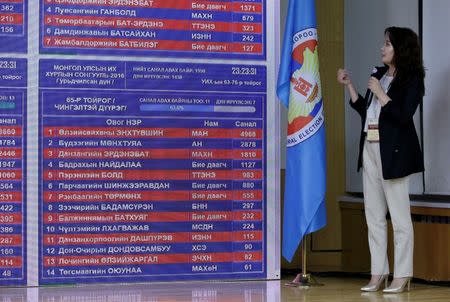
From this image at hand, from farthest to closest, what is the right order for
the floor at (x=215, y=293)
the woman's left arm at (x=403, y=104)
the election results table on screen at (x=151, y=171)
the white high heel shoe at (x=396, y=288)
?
1. the election results table on screen at (x=151, y=171)
2. the white high heel shoe at (x=396, y=288)
3. the woman's left arm at (x=403, y=104)
4. the floor at (x=215, y=293)

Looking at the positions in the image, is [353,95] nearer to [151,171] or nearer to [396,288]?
[396,288]

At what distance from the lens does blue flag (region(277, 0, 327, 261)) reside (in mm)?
5355

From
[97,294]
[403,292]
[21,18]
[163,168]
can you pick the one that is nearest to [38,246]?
[97,294]

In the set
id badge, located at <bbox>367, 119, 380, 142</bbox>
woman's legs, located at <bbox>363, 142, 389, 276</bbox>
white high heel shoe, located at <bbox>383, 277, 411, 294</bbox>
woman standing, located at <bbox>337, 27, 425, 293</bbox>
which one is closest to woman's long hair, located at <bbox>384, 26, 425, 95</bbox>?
woman standing, located at <bbox>337, 27, 425, 293</bbox>

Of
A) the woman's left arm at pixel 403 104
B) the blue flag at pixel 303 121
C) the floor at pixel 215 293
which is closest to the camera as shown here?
the floor at pixel 215 293

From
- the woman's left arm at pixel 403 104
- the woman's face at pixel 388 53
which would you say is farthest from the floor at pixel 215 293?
the woman's face at pixel 388 53

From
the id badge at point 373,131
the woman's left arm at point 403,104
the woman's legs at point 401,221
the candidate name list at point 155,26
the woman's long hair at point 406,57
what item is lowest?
the woman's legs at point 401,221

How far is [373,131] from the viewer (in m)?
5.03

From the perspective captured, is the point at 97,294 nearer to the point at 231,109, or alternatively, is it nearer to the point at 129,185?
the point at 129,185

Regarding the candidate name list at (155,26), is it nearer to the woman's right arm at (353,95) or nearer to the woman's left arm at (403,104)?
the woman's right arm at (353,95)

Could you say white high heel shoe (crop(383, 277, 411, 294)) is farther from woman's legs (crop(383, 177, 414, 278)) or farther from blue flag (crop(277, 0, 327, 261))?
blue flag (crop(277, 0, 327, 261))

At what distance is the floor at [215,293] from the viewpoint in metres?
4.70

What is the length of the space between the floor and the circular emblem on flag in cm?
88

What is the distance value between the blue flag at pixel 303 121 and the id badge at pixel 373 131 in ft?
1.30
